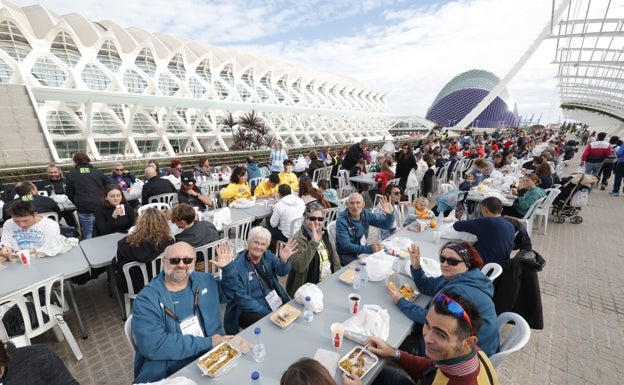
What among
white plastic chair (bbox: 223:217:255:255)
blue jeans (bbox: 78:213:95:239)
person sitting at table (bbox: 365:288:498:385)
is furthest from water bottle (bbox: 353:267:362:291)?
blue jeans (bbox: 78:213:95:239)

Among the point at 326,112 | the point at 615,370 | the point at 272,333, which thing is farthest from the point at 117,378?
the point at 326,112

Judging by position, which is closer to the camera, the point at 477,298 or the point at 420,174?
the point at 477,298

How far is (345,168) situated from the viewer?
898 cm

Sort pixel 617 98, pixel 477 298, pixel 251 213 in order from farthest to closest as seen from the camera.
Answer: pixel 617 98 → pixel 251 213 → pixel 477 298

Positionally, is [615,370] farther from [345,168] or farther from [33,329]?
[345,168]

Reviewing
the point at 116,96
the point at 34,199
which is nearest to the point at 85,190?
the point at 34,199

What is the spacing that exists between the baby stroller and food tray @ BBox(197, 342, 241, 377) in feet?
27.2

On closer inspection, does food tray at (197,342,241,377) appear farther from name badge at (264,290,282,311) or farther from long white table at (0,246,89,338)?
long white table at (0,246,89,338)

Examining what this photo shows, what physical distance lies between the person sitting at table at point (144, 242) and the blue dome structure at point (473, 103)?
70.4 m

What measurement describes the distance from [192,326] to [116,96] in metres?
17.8

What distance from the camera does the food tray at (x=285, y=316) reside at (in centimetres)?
196

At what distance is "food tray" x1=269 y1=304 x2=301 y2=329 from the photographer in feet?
6.42

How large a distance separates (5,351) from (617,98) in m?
42.9

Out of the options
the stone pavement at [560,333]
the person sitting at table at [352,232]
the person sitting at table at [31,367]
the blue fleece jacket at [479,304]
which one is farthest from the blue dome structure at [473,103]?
the person sitting at table at [31,367]
